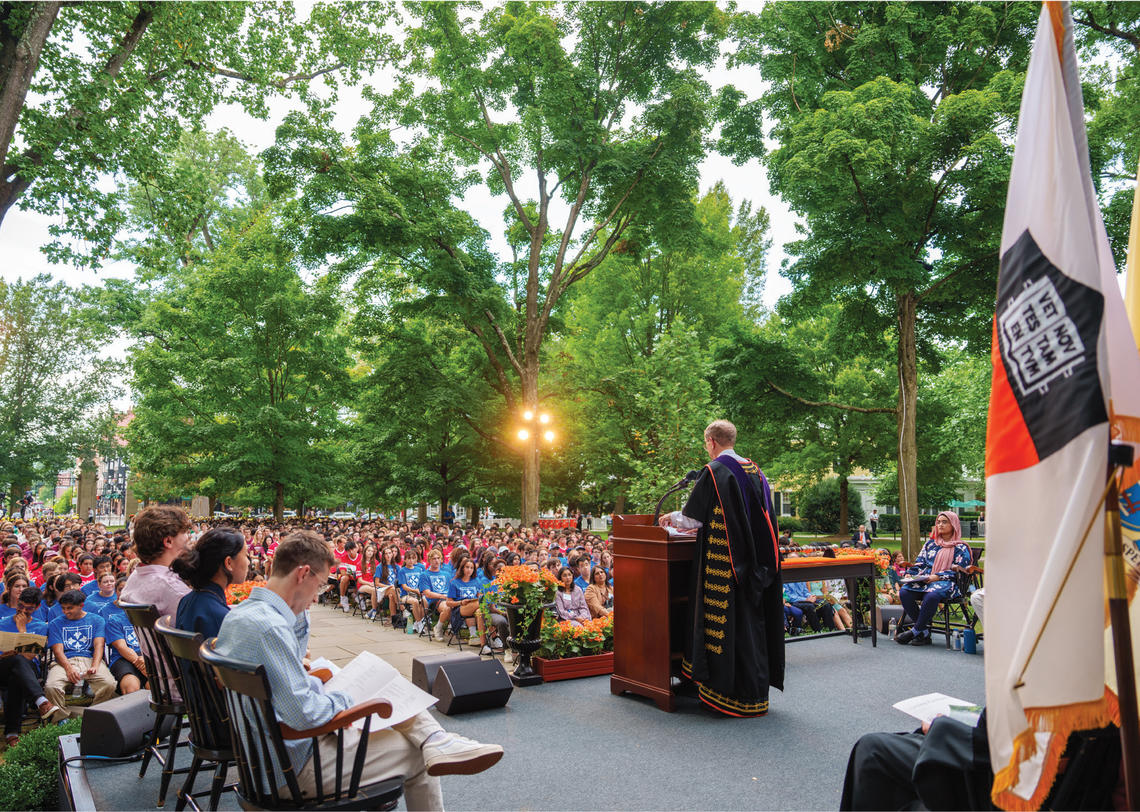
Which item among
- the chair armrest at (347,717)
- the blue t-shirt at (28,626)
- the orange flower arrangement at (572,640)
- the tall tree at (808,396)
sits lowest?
the orange flower arrangement at (572,640)

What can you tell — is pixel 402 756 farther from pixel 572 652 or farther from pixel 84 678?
pixel 84 678

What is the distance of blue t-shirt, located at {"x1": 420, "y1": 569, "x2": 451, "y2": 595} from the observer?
10.9 m

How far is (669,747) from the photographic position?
16.3ft

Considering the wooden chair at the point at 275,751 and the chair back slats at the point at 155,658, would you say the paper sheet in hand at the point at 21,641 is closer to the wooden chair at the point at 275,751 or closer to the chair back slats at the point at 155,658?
the chair back slats at the point at 155,658

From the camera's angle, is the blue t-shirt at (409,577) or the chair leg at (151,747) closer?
the chair leg at (151,747)

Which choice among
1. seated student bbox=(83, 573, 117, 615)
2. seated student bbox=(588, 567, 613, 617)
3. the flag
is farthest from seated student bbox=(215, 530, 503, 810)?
seated student bbox=(588, 567, 613, 617)

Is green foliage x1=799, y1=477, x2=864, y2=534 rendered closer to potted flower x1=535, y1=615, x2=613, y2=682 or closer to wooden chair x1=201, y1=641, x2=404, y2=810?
potted flower x1=535, y1=615, x2=613, y2=682

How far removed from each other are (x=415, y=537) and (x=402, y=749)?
14281 millimetres

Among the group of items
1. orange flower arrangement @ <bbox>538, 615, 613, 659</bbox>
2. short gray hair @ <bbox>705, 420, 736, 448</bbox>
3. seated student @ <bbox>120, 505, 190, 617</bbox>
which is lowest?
orange flower arrangement @ <bbox>538, 615, 613, 659</bbox>

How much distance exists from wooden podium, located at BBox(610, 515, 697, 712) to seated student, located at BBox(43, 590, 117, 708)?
15.8 feet

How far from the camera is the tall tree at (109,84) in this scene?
26.1 ft

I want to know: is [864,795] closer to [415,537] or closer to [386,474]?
[415,537]

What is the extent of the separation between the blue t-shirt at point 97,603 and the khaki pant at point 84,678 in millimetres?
488

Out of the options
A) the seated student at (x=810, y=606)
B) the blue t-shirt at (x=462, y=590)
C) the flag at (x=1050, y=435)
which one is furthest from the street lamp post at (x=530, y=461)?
the flag at (x=1050, y=435)
